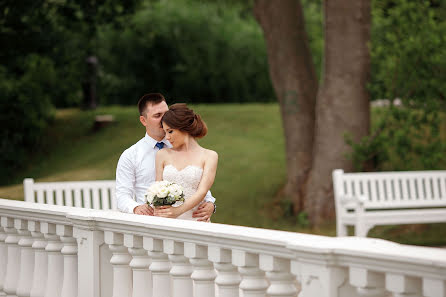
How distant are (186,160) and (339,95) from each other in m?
7.75

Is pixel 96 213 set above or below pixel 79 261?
above

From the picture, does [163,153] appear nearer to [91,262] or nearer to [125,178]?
[125,178]

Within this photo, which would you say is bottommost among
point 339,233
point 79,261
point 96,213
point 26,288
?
point 339,233

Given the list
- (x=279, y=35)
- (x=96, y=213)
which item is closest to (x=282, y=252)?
(x=96, y=213)

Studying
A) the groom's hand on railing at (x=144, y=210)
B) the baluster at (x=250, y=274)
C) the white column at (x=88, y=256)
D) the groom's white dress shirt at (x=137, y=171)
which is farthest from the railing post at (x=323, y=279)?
the groom's white dress shirt at (x=137, y=171)

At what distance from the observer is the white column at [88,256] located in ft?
15.1

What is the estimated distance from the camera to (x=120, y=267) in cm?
446

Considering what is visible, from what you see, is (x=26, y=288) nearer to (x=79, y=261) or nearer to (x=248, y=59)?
(x=79, y=261)

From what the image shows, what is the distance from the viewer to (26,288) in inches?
207

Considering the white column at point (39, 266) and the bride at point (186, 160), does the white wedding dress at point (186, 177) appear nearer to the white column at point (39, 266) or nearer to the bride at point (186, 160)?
the bride at point (186, 160)

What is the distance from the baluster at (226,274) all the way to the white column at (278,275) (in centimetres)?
32

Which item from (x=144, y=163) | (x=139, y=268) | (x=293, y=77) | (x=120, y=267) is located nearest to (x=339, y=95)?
(x=293, y=77)

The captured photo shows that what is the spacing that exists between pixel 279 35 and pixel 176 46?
16.8 m

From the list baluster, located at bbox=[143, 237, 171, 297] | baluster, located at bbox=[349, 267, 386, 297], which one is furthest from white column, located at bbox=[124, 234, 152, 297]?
baluster, located at bbox=[349, 267, 386, 297]
